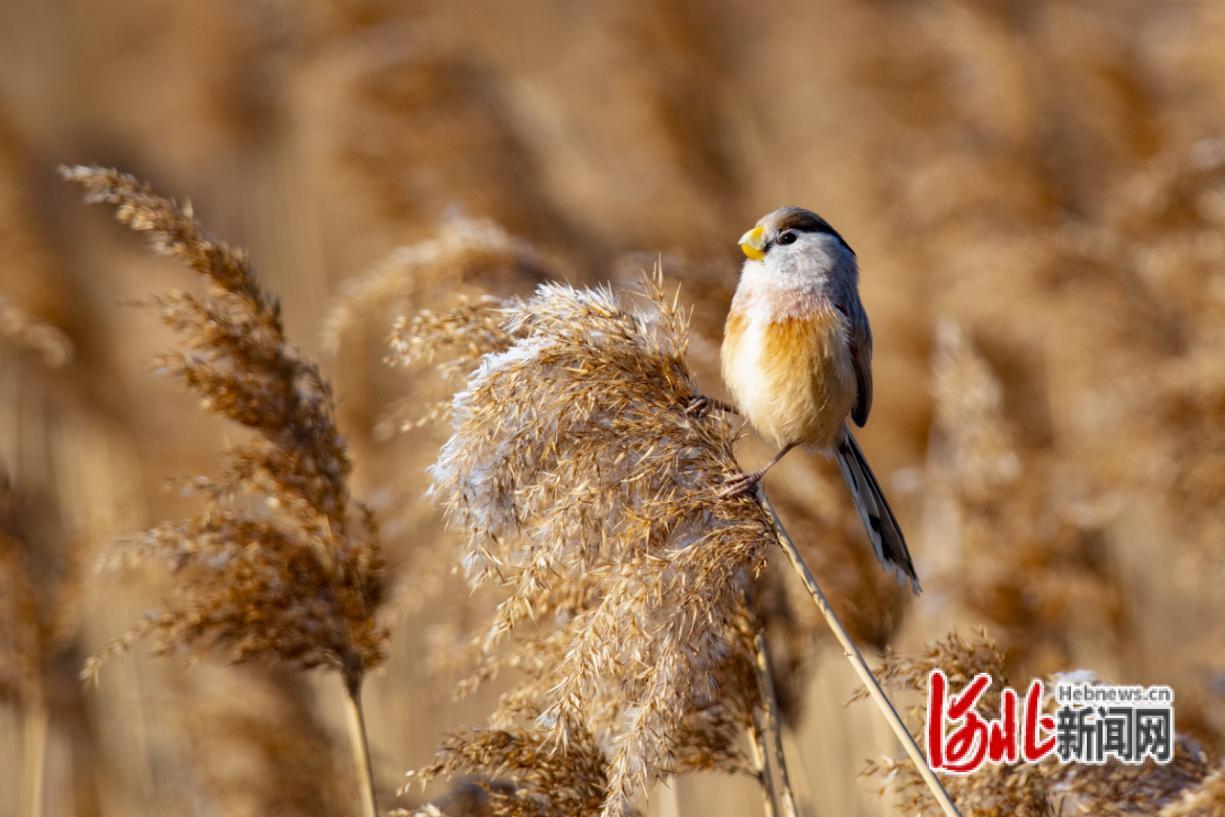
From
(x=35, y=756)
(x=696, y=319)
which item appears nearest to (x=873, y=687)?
(x=696, y=319)

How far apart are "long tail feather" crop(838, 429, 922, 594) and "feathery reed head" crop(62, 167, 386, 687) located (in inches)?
33.1

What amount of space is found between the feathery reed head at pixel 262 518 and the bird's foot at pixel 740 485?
69 centimetres

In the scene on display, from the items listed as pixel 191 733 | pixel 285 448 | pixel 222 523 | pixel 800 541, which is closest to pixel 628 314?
pixel 285 448

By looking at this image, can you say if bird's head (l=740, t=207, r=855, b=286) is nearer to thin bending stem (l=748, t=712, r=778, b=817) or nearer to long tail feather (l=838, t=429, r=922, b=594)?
long tail feather (l=838, t=429, r=922, b=594)

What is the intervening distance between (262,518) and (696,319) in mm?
1040

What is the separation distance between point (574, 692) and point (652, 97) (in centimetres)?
383

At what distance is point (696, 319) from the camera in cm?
257

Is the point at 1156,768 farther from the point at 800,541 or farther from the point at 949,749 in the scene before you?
the point at 800,541

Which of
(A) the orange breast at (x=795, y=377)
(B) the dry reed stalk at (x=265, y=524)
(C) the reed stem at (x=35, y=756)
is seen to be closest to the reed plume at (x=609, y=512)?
(A) the orange breast at (x=795, y=377)

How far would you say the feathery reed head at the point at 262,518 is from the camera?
6.38 ft

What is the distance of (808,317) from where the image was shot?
1964 mm

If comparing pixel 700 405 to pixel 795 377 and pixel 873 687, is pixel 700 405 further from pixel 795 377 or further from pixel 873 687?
pixel 873 687

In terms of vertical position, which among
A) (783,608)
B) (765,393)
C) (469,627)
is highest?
(765,393)

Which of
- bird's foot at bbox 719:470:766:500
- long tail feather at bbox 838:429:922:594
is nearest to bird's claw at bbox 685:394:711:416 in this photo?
bird's foot at bbox 719:470:766:500
